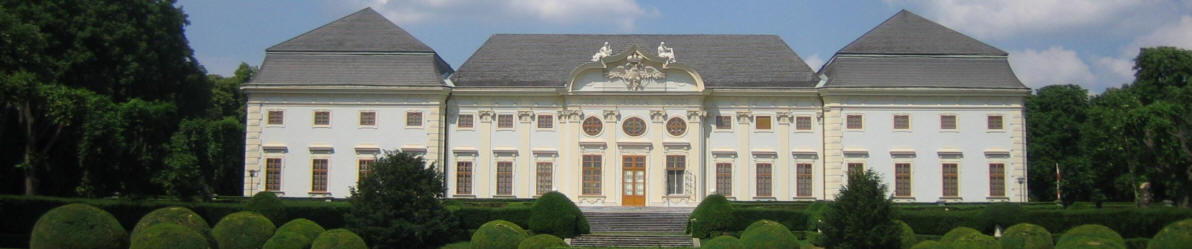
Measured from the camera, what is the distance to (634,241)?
29500mm

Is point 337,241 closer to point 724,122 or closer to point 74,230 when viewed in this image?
point 74,230

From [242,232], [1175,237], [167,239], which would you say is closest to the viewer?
[167,239]

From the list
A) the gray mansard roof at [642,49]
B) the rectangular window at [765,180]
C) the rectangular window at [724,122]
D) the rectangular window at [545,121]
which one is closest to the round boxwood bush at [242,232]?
the gray mansard roof at [642,49]

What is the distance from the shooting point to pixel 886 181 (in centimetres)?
3888

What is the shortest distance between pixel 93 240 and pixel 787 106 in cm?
2502

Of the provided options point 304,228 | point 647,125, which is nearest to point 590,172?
point 647,125

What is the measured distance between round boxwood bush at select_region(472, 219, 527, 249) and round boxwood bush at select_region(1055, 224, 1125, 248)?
11.0 m

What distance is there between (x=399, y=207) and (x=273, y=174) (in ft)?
43.1

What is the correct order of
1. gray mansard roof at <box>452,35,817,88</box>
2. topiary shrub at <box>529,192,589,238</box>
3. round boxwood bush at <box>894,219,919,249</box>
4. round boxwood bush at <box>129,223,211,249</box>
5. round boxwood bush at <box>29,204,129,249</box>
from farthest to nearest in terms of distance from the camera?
gray mansard roof at <box>452,35,817,88</box> → topiary shrub at <box>529,192,589,238</box> → round boxwood bush at <box>894,219,919,249</box> → round boxwood bush at <box>29,204,129,249</box> → round boxwood bush at <box>129,223,211,249</box>

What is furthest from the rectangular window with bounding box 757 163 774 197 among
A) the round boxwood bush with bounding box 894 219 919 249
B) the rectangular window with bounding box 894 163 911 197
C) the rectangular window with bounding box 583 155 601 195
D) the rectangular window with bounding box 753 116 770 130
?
the round boxwood bush with bounding box 894 219 919 249

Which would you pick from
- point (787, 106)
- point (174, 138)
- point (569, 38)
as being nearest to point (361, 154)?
point (174, 138)

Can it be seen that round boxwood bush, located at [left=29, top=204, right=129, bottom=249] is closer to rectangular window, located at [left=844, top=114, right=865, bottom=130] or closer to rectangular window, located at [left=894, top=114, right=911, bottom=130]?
rectangular window, located at [left=844, top=114, right=865, bottom=130]

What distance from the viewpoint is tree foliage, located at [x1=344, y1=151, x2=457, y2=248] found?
27.3m

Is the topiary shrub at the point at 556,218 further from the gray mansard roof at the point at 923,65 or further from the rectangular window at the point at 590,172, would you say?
the gray mansard roof at the point at 923,65
